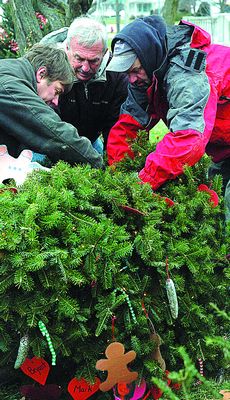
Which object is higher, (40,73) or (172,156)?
(40,73)

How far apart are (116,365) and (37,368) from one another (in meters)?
0.42

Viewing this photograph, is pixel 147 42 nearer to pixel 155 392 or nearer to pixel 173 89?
pixel 173 89

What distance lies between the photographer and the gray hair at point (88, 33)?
14.4 feet

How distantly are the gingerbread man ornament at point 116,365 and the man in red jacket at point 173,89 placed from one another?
1.02 meters

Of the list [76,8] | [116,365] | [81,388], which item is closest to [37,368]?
[81,388]

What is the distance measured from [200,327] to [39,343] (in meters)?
0.97

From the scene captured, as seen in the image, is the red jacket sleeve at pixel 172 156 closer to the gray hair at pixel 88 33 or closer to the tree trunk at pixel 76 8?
the gray hair at pixel 88 33

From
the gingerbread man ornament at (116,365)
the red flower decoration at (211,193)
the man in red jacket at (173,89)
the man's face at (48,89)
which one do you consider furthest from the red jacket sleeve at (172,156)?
the gingerbread man ornament at (116,365)

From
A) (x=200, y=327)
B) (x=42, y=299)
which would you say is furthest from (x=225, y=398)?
(x=42, y=299)

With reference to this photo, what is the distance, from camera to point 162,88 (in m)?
4.05

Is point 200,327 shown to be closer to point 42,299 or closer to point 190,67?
point 42,299

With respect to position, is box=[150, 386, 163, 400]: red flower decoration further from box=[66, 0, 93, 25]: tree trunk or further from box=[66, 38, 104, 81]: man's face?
box=[66, 0, 93, 25]: tree trunk

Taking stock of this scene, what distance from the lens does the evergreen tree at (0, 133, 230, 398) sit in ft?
9.50

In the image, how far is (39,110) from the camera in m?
3.62
